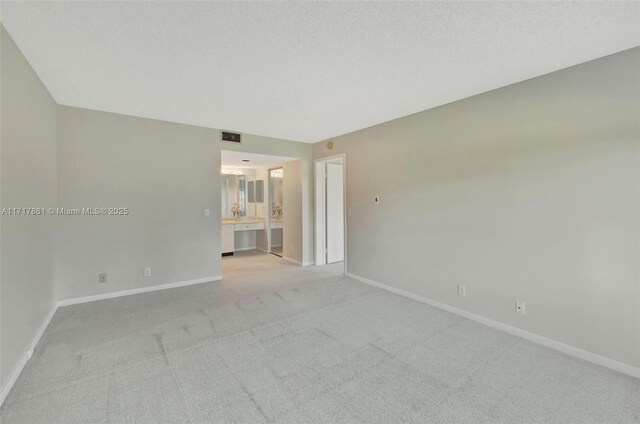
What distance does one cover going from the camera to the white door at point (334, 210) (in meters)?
5.57

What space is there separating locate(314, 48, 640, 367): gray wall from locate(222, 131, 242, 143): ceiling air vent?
2.51 meters

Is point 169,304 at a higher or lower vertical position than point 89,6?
lower

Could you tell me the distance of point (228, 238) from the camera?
21.2 feet

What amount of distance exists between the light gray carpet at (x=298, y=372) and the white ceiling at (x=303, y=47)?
244cm

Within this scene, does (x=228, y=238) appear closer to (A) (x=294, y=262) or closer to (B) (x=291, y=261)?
(B) (x=291, y=261)

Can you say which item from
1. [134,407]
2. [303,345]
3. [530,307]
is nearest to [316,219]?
[303,345]

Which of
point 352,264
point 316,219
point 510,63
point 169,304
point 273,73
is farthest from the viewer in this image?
point 316,219

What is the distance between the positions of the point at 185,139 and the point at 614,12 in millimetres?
4519

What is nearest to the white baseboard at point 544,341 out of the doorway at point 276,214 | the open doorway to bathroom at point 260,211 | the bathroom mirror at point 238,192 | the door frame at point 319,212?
the door frame at point 319,212

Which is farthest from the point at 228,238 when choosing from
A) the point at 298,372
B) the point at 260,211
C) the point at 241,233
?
the point at 298,372

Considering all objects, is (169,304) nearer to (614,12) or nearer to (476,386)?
(476,386)

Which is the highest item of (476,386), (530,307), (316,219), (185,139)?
(185,139)

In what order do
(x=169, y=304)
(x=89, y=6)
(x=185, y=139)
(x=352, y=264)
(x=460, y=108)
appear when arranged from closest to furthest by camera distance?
(x=89, y=6) < (x=460, y=108) < (x=169, y=304) < (x=185, y=139) < (x=352, y=264)

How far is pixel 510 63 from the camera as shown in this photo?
227 centimetres
